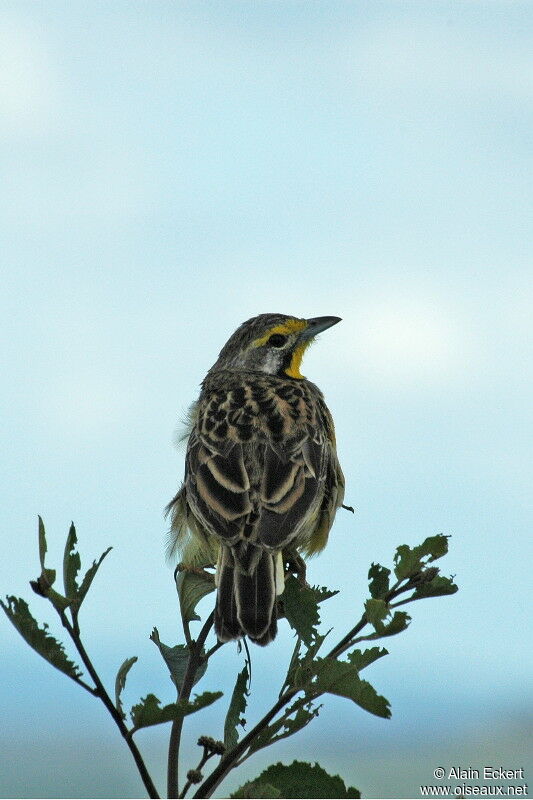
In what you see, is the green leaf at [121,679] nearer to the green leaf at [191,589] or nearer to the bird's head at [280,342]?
the green leaf at [191,589]

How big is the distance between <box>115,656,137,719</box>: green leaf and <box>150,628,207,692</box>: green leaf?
0.25 meters

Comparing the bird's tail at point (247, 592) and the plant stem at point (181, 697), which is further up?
the bird's tail at point (247, 592)

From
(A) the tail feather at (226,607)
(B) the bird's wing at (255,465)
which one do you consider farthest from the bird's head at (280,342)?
(A) the tail feather at (226,607)

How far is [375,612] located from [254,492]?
8.08 feet

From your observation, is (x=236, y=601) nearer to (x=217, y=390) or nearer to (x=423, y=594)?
(x=423, y=594)

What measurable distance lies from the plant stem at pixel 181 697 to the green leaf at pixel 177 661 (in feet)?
0.15

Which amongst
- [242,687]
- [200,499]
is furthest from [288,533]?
[242,687]

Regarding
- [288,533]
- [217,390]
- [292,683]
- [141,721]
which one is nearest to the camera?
[141,721]

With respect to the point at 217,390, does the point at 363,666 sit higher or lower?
lower

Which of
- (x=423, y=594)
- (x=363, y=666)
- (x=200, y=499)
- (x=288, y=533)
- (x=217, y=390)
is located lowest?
(x=363, y=666)

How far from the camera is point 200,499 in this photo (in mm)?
6125

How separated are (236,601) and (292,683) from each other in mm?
1220

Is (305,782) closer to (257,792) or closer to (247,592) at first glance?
(257,792)

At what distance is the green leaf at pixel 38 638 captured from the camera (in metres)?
3.40
